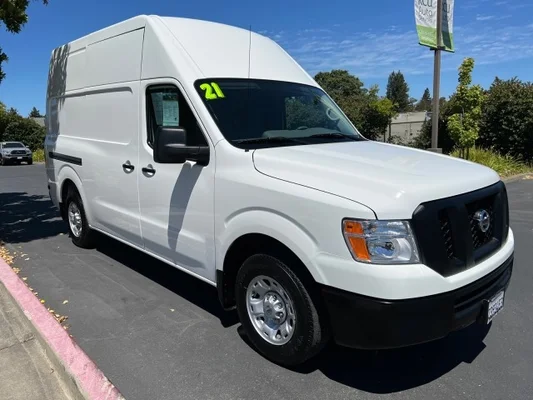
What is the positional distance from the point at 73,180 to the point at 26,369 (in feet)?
9.85

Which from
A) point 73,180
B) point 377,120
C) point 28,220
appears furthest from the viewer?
point 377,120

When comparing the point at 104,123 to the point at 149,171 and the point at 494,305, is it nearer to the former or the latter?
the point at 149,171

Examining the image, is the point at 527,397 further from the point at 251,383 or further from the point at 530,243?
the point at 530,243

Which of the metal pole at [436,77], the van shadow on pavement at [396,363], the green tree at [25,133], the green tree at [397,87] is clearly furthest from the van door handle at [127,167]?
the green tree at [397,87]

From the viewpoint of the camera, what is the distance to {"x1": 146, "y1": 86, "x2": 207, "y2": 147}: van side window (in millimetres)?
3607

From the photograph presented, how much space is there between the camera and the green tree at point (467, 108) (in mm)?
14773

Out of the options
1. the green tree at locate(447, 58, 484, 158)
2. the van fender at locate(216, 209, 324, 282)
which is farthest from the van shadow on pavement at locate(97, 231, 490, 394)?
the green tree at locate(447, 58, 484, 158)

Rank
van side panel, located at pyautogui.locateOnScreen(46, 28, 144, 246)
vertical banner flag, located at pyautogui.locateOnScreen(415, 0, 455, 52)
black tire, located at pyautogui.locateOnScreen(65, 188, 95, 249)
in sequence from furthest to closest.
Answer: vertical banner flag, located at pyautogui.locateOnScreen(415, 0, 455, 52) < black tire, located at pyautogui.locateOnScreen(65, 188, 95, 249) < van side panel, located at pyautogui.locateOnScreen(46, 28, 144, 246)

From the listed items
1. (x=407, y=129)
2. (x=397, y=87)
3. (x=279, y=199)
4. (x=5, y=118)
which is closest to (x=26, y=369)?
(x=279, y=199)

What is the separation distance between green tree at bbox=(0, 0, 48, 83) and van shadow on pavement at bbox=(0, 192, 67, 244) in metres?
2.64

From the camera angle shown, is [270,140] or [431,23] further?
[431,23]

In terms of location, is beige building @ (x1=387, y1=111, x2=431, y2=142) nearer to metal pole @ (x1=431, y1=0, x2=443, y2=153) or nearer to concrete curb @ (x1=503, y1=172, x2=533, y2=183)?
concrete curb @ (x1=503, y1=172, x2=533, y2=183)

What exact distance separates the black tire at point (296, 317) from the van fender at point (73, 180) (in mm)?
3040

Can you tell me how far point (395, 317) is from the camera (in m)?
2.47
